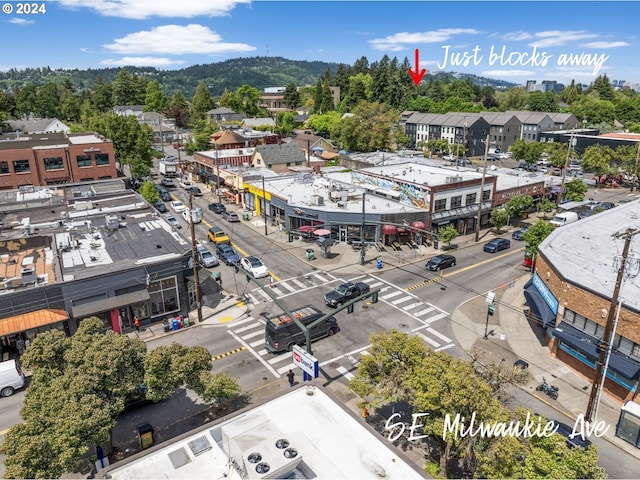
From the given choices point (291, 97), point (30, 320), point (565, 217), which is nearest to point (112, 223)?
point (30, 320)

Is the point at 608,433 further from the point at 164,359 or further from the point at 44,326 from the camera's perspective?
the point at 44,326

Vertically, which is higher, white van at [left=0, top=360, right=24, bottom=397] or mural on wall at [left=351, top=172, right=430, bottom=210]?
mural on wall at [left=351, top=172, right=430, bottom=210]

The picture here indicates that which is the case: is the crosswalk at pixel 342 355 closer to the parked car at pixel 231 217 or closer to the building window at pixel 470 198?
the building window at pixel 470 198

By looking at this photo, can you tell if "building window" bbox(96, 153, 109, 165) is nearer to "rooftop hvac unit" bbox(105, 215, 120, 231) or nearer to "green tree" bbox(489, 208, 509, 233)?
"rooftop hvac unit" bbox(105, 215, 120, 231)

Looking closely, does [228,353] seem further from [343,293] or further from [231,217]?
[231,217]

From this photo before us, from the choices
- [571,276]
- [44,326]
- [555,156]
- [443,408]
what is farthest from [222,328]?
[555,156]

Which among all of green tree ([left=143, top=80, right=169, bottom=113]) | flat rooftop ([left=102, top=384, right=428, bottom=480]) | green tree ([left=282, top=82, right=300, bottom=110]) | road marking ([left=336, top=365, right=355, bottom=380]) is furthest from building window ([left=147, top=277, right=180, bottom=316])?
green tree ([left=282, top=82, right=300, bottom=110])
